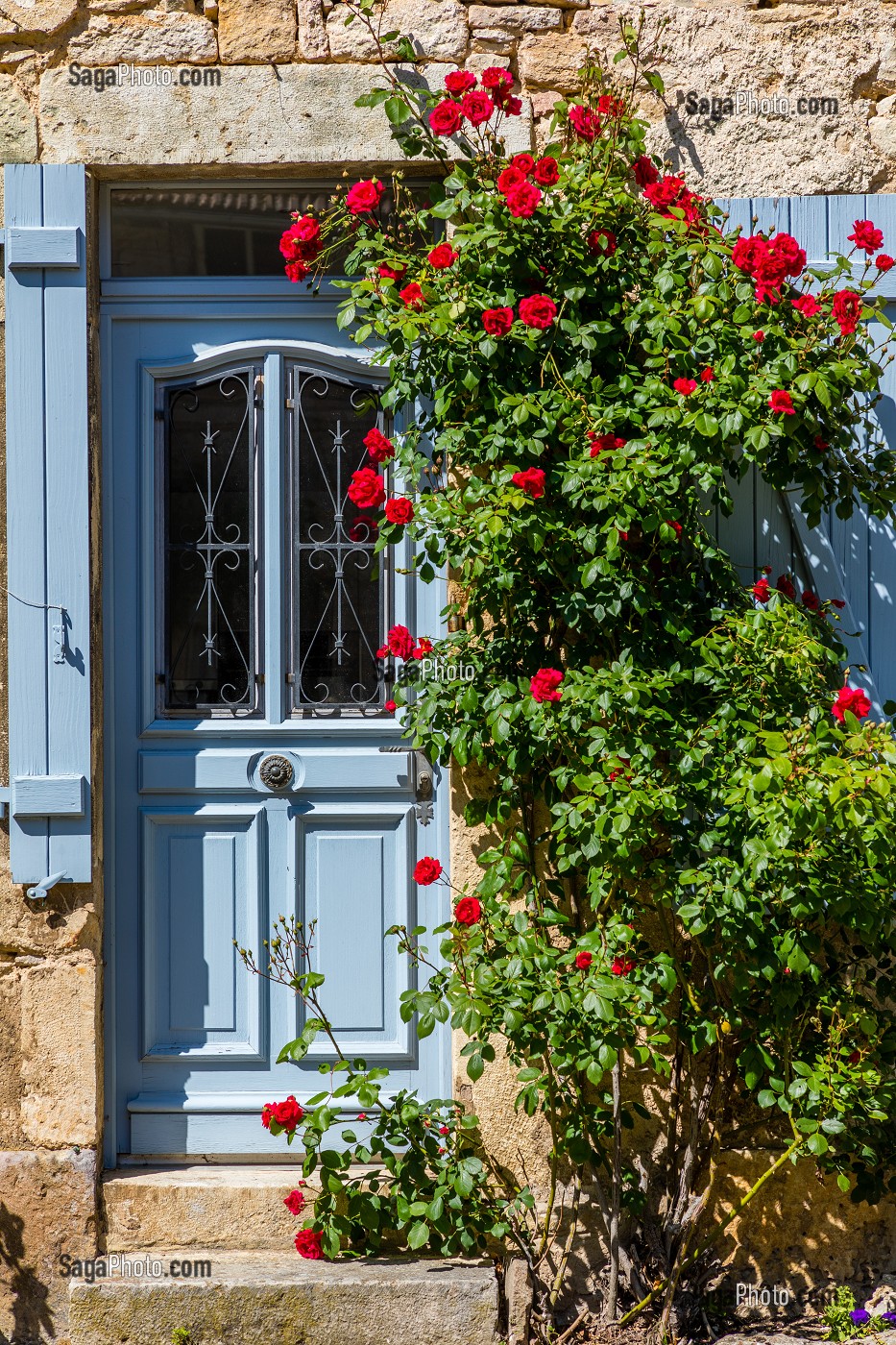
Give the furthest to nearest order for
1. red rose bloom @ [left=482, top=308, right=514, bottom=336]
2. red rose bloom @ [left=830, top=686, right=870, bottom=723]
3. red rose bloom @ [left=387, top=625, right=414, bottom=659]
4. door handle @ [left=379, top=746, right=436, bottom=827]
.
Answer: door handle @ [left=379, top=746, right=436, bottom=827]
red rose bloom @ [left=387, top=625, right=414, bottom=659]
red rose bloom @ [left=482, top=308, right=514, bottom=336]
red rose bloom @ [left=830, top=686, right=870, bottom=723]

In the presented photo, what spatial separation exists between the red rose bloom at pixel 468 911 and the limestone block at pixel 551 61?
7.41 ft

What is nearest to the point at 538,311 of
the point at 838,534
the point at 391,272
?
the point at 391,272

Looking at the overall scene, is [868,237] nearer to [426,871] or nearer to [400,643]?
[400,643]

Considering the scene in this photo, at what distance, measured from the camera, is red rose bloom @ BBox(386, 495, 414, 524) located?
2881 millimetres

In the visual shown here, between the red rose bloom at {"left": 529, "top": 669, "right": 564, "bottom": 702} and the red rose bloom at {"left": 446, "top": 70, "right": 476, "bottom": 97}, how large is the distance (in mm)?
1527

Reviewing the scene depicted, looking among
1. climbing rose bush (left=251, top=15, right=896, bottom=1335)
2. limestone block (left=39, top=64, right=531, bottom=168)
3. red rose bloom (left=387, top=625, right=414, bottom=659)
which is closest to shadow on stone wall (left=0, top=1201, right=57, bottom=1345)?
climbing rose bush (left=251, top=15, right=896, bottom=1335)

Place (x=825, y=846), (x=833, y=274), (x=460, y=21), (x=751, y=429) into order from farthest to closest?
(x=460, y=21)
(x=833, y=274)
(x=751, y=429)
(x=825, y=846)

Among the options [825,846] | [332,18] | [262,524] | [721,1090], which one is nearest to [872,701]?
[825,846]

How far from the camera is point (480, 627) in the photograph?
3.07 metres

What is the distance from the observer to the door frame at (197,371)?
11.1 feet

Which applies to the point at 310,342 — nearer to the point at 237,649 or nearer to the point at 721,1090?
the point at 237,649

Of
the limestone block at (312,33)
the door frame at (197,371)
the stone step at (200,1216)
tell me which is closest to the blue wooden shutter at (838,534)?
the door frame at (197,371)

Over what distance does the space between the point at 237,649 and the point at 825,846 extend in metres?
1.75

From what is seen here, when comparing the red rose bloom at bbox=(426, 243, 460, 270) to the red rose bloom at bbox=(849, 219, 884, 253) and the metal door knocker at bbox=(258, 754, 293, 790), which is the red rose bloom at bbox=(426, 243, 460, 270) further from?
the metal door knocker at bbox=(258, 754, 293, 790)
